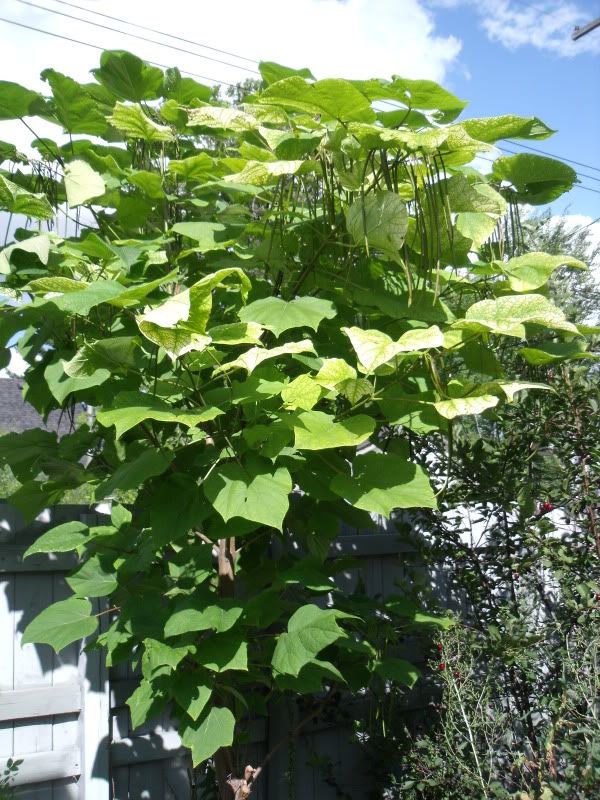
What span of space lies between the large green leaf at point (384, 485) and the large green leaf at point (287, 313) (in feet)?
1.11

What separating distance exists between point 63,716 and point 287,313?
1557mm

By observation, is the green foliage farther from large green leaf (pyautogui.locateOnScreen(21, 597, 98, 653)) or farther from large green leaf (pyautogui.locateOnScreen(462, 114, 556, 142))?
large green leaf (pyautogui.locateOnScreen(21, 597, 98, 653))

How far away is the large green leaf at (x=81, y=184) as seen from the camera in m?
1.90

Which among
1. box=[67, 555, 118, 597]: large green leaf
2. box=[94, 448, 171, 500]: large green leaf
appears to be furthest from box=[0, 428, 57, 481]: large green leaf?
box=[94, 448, 171, 500]: large green leaf

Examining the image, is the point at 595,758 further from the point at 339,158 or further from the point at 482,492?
the point at 339,158

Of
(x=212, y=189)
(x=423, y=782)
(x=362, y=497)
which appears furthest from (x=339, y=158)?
(x=423, y=782)

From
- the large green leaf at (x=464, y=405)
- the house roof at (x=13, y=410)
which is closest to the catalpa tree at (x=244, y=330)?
the large green leaf at (x=464, y=405)

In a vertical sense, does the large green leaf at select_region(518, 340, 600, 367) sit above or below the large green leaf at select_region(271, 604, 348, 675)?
above

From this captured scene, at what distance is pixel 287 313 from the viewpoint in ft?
5.71

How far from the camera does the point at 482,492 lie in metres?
2.79

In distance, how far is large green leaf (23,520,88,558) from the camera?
79.4 inches

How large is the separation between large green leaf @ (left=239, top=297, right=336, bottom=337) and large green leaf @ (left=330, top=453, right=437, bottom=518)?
13.3 inches

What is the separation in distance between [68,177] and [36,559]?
47.1 inches

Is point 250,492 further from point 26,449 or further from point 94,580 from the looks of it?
point 26,449
